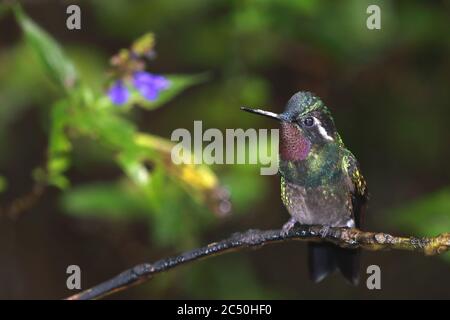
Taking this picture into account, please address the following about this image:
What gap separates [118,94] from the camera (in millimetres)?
2586

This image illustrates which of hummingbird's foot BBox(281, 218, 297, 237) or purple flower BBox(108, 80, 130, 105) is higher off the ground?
purple flower BBox(108, 80, 130, 105)

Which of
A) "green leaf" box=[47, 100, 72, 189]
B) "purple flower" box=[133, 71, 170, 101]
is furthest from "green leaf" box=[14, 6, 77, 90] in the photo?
"purple flower" box=[133, 71, 170, 101]

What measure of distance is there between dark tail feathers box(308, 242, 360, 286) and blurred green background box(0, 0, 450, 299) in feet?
6.99

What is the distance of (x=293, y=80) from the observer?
16.1ft

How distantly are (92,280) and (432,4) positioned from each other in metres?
2.86

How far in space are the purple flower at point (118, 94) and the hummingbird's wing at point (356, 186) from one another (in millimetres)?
1157

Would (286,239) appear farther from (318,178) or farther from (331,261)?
(331,261)

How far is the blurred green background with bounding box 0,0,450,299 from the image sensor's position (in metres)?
4.24

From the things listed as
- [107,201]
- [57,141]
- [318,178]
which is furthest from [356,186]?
[107,201]

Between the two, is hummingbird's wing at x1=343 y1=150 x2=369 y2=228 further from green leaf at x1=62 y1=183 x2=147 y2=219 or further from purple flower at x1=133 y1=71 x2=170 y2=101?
green leaf at x1=62 y1=183 x2=147 y2=219

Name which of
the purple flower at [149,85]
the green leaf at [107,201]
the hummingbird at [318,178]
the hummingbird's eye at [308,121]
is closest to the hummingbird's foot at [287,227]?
the hummingbird at [318,178]

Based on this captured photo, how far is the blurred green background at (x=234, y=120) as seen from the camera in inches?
167

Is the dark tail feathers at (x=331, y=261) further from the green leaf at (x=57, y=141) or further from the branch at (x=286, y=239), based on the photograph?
the green leaf at (x=57, y=141)

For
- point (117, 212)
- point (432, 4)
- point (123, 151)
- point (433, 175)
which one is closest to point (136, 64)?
point (123, 151)
